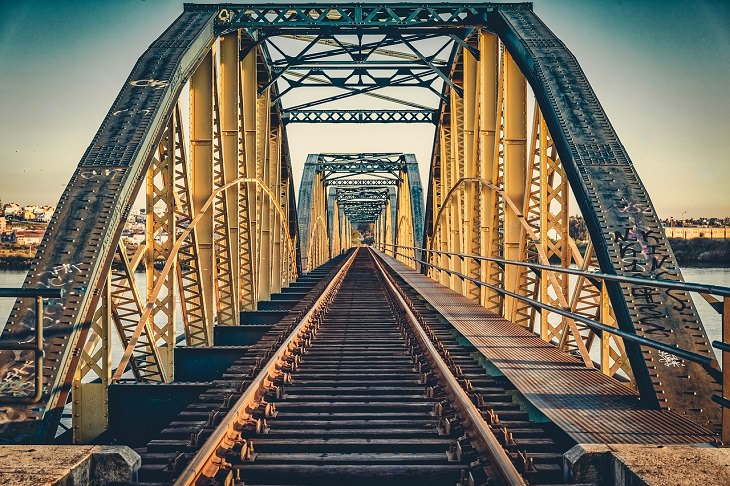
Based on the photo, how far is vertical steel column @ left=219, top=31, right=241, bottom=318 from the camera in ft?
36.9

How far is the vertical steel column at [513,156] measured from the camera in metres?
10.1

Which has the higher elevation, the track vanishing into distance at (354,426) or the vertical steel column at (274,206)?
the vertical steel column at (274,206)

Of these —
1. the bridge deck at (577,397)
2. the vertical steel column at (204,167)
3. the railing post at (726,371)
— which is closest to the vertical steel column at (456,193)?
the vertical steel column at (204,167)

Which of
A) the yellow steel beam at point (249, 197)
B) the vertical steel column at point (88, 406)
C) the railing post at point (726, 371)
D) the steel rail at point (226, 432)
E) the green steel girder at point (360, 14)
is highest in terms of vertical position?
the green steel girder at point (360, 14)

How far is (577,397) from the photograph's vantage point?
4504mm

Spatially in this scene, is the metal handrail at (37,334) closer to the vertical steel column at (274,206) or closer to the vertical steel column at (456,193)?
the vertical steel column at (274,206)

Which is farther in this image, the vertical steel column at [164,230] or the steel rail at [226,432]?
the vertical steel column at [164,230]

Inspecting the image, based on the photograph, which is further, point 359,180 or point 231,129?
point 359,180

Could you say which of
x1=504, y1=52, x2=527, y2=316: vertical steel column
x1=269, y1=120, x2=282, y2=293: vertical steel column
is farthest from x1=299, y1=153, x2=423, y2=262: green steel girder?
x1=504, y1=52, x2=527, y2=316: vertical steel column

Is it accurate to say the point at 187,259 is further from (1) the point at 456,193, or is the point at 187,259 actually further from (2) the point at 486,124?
(1) the point at 456,193

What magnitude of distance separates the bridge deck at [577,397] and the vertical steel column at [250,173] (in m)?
6.01

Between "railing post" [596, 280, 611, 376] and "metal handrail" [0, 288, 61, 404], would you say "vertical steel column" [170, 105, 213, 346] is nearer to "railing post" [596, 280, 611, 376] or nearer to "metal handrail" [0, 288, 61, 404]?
"metal handrail" [0, 288, 61, 404]

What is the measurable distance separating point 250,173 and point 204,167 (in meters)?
3.32

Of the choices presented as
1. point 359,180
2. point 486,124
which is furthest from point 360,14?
point 359,180
